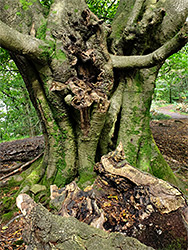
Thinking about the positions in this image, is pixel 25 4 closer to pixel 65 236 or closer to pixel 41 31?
pixel 41 31

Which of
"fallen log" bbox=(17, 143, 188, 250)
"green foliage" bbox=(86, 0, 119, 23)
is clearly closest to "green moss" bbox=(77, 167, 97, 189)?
"fallen log" bbox=(17, 143, 188, 250)

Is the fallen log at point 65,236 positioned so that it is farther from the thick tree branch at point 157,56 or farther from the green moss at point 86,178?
the thick tree branch at point 157,56

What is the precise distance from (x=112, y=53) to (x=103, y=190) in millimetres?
2579

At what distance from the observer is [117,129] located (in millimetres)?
3463

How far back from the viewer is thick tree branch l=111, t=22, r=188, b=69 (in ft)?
6.67

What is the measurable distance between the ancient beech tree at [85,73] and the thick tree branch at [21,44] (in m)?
0.01

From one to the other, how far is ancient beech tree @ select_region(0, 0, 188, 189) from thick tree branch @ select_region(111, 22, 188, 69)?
0.04 feet

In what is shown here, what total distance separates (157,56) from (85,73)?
1155mm

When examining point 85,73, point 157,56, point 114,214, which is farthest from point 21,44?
point 114,214

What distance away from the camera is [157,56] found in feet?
7.85

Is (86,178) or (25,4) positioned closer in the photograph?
(25,4)

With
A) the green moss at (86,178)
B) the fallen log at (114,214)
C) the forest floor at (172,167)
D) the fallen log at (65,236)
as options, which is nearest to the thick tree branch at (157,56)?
the fallen log at (114,214)

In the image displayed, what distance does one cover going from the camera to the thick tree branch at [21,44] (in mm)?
1994

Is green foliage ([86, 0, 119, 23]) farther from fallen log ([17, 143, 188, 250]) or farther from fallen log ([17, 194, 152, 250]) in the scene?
fallen log ([17, 194, 152, 250])
